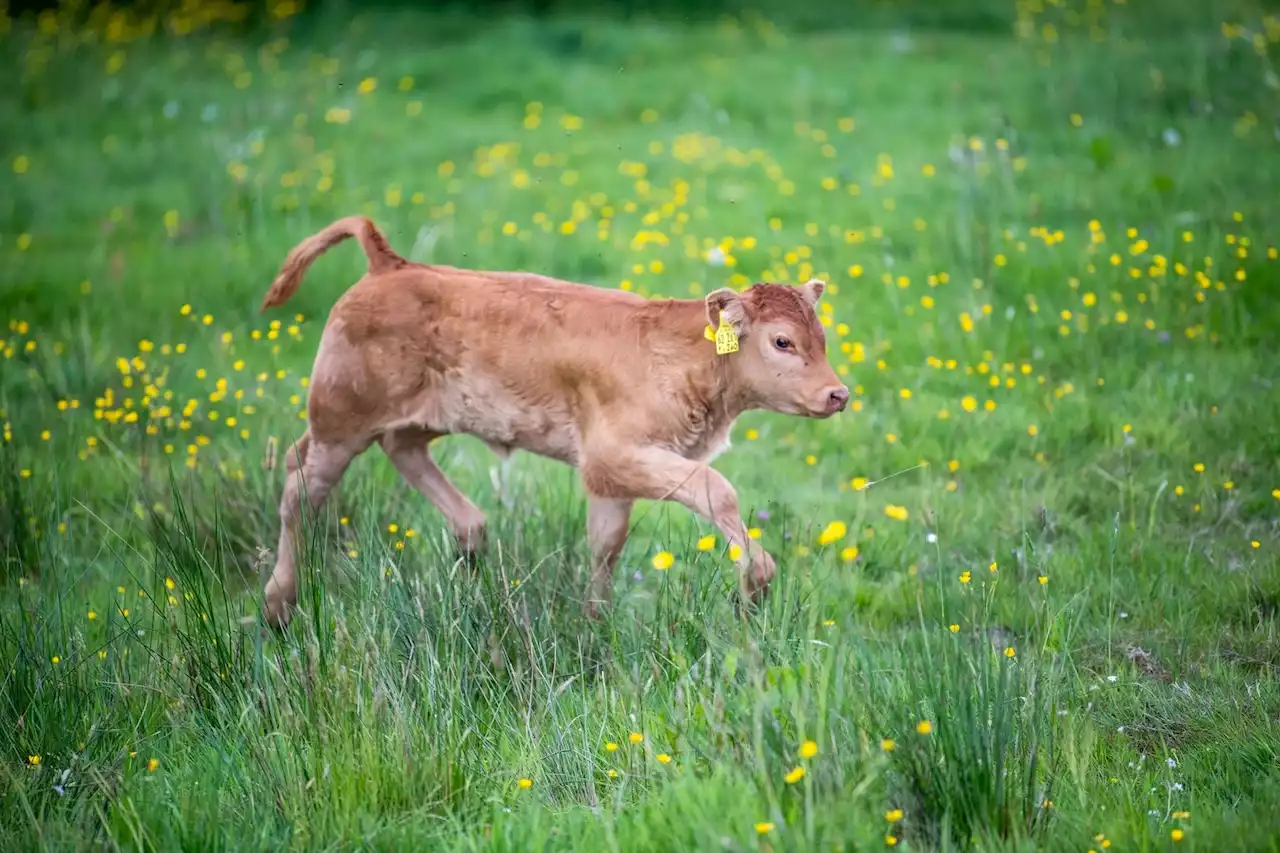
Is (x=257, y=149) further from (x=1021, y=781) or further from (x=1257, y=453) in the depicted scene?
(x=1021, y=781)

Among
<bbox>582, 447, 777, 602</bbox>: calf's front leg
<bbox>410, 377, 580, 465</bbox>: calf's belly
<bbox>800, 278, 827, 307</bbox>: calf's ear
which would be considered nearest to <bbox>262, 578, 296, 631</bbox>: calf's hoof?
<bbox>410, 377, 580, 465</bbox>: calf's belly

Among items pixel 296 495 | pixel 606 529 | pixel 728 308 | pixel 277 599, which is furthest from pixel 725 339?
pixel 277 599

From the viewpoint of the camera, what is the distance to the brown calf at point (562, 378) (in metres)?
5.36

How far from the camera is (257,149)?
42.4ft

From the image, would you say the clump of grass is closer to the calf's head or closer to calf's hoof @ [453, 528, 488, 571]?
the calf's head

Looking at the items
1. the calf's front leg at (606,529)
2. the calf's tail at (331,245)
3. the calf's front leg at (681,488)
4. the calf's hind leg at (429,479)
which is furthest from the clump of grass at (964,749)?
the calf's tail at (331,245)

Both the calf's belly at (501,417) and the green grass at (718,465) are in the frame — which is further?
the calf's belly at (501,417)

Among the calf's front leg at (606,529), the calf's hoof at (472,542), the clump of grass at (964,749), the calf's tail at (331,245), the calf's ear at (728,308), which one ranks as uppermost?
the calf's ear at (728,308)

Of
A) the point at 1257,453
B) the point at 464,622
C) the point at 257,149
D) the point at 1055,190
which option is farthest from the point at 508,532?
the point at 257,149

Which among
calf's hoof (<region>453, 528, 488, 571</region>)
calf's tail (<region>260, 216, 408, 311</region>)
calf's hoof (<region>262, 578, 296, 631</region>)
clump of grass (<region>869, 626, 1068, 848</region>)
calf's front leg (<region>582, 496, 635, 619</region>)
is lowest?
calf's hoof (<region>262, 578, 296, 631</region>)

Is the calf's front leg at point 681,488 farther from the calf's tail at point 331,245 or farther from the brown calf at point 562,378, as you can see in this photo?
the calf's tail at point 331,245

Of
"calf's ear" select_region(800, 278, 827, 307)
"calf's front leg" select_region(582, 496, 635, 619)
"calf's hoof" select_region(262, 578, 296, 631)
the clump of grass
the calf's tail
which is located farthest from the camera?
the calf's tail

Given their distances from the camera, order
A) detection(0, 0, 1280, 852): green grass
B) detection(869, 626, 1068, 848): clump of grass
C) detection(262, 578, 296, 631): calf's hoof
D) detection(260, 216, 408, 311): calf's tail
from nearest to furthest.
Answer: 1. detection(869, 626, 1068, 848): clump of grass
2. detection(0, 0, 1280, 852): green grass
3. detection(262, 578, 296, 631): calf's hoof
4. detection(260, 216, 408, 311): calf's tail

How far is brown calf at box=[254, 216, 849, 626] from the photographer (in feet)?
17.6
